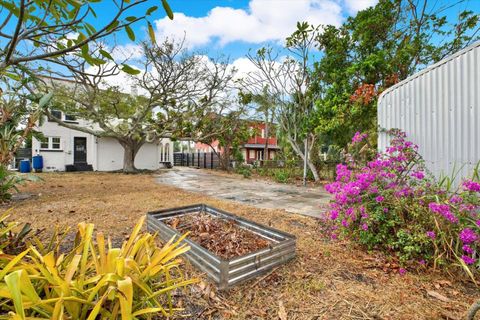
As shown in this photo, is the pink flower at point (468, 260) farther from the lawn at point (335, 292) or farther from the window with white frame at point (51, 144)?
the window with white frame at point (51, 144)

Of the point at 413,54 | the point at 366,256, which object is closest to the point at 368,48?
the point at 413,54

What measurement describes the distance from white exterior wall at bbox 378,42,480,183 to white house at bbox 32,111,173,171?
16.5 metres

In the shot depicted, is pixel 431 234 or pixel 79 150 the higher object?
pixel 79 150

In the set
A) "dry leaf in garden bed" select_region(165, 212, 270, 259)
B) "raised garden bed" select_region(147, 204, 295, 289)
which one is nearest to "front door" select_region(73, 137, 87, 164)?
"raised garden bed" select_region(147, 204, 295, 289)

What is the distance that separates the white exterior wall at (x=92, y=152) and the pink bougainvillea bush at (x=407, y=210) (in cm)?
1620

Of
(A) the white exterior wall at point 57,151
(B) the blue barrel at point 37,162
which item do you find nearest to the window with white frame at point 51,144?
(A) the white exterior wall at point 57,151

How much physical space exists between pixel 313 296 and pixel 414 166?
7.70 feet

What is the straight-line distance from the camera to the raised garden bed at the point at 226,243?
2.00 m

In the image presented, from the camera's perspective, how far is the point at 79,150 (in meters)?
15.0

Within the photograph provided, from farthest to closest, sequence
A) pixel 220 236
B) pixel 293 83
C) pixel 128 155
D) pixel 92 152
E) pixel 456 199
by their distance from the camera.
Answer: pixel 92 152 < pixel 128 155 < pixel 293 83 < pixel 220 236 < pixel 456 199

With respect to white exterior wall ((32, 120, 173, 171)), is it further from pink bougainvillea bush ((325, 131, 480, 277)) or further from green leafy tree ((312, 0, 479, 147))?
pink bougainvillea bush ((325, 131, 480, 277))

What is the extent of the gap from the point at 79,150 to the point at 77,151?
0.13 m

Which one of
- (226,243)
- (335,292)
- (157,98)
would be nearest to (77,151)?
(157,98)

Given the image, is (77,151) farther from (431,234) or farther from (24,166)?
(431,234)
